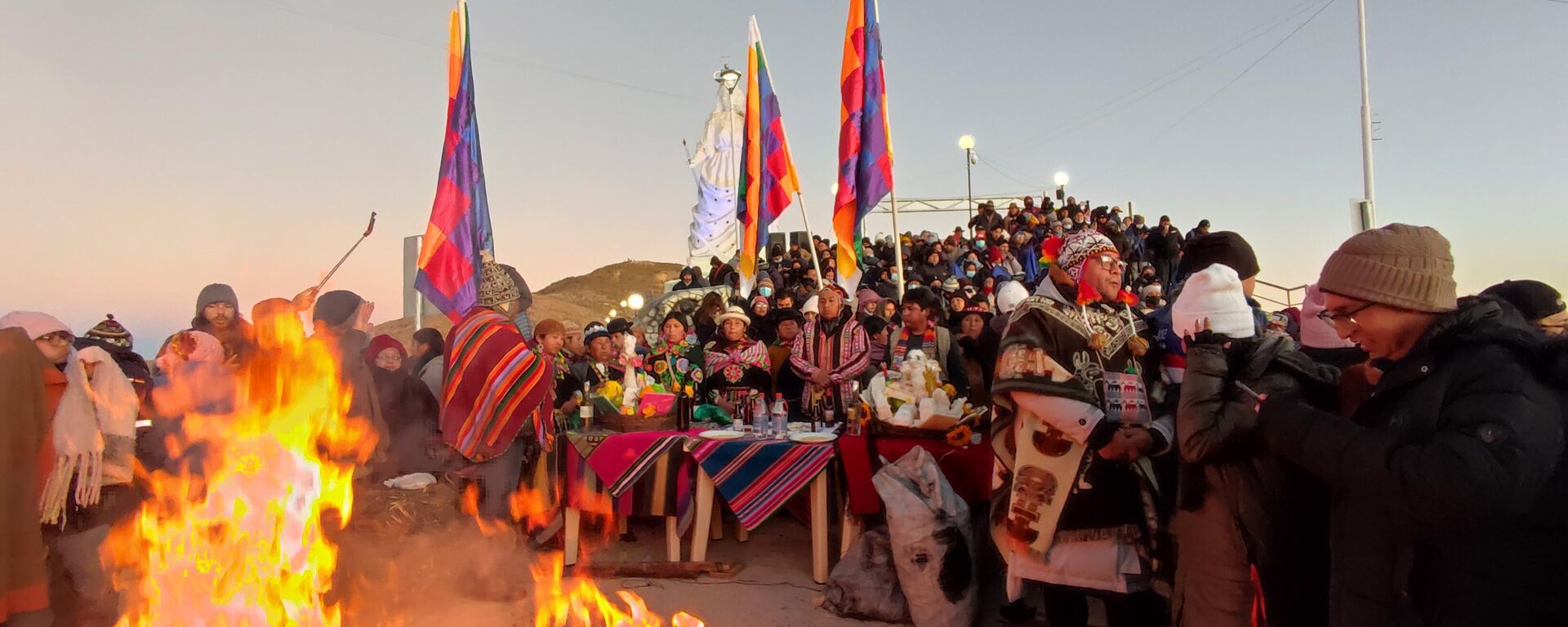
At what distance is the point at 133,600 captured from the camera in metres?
4.17

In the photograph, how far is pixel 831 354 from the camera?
6098 mm

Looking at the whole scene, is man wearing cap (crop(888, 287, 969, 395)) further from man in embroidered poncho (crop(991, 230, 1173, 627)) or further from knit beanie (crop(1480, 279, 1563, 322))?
knit beanie (crop(1480, 279, 1563, 322))

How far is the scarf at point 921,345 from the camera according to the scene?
5.73 metres

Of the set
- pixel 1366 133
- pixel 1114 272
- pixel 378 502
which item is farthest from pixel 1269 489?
pixel 1366 133

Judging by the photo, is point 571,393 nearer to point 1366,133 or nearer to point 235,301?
point 235,301

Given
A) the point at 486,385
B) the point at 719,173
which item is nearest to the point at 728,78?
the point at 719,173

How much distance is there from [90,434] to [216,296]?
1.13 m

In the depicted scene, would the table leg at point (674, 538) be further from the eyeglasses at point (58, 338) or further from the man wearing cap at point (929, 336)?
the eyeglasses at point (58, 338)

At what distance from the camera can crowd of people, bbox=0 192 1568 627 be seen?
1.58 metres

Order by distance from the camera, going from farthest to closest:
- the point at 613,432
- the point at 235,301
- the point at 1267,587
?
the point at 613,432 < the point at 235,301 < the point at 1267,587

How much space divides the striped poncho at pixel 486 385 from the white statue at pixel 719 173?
18681 millimetres

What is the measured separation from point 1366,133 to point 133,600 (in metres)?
16.7

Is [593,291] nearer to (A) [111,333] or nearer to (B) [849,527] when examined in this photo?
(A) [111,333]

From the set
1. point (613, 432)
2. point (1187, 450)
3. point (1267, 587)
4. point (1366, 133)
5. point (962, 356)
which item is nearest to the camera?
point (1267, 587)
